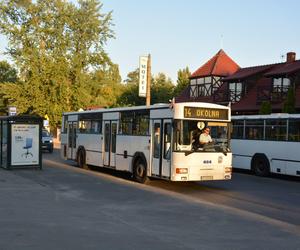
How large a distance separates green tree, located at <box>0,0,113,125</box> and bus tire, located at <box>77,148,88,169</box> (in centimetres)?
3014

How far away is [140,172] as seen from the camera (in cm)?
1736

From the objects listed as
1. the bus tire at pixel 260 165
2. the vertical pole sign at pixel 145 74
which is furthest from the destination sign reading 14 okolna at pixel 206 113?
the vertical pole sign at pixel 145 74

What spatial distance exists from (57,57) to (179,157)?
40.3 m

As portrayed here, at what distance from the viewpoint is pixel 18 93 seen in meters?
53.3

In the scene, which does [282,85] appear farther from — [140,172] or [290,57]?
[140,172]

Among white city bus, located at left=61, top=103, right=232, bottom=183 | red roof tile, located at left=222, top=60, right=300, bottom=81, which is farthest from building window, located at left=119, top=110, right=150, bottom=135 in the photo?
red roof tile, located at left=222, top=60, right=300, bottom=81

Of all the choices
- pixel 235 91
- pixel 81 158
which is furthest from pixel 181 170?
pixel 235 91

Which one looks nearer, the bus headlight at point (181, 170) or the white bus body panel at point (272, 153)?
the bus headlight at point (181, 170)

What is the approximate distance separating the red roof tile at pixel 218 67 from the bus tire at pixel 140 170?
3362 cm

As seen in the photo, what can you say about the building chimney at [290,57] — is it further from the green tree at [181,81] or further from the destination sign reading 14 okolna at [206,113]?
the green tree at [181,81]

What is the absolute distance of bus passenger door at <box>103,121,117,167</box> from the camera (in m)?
19.9

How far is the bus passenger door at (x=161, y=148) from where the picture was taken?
51.4ft

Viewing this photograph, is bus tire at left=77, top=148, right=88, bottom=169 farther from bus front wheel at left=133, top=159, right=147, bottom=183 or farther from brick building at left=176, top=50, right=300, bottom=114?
brick building at left=176, top=50, right=300, bottom=114

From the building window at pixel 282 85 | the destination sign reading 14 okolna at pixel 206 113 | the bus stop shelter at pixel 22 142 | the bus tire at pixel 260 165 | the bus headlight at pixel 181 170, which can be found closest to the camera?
the bus headlight at pixel 181 170
